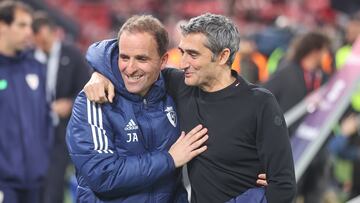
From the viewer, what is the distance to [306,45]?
825 cm

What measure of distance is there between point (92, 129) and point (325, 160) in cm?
449

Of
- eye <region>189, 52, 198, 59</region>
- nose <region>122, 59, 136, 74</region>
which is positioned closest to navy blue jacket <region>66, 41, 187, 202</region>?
nose <region>122, 59, 136, 74</region>

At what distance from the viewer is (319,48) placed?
8258 mm

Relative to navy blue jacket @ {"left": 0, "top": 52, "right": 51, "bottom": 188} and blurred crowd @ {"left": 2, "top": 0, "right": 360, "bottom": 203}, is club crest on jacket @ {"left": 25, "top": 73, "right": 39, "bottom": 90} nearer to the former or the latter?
navy blue jacket @ {"left": 0, "top": 52, "right": 51, "bottom": 188}

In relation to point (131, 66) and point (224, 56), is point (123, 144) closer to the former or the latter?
point (131, 66)

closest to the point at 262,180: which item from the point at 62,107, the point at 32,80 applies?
the point at 32,80

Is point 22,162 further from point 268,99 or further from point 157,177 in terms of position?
point 268,99

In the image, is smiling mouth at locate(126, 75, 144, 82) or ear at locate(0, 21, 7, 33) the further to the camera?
ear at locate(0, 21, 7, 33)

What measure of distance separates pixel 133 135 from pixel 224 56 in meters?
0.62

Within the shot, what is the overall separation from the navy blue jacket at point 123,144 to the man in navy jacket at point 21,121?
5.48 ft

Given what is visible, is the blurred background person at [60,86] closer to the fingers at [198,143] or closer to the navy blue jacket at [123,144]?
the navy blue jacket at [123,144]

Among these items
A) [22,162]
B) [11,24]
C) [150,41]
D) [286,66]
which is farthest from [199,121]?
[286,66]

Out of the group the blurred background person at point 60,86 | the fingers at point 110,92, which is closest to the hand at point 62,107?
the blurred background person at point 60,86

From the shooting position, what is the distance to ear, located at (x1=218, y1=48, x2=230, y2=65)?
4.34m
